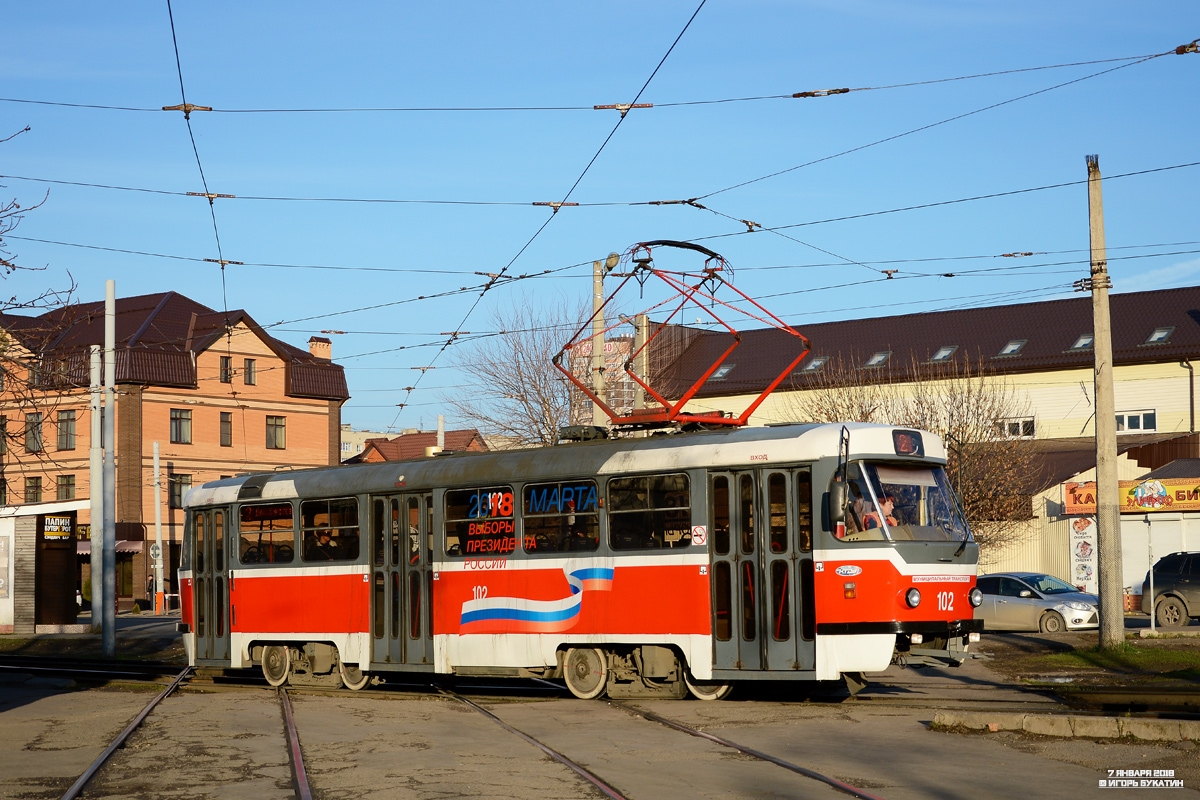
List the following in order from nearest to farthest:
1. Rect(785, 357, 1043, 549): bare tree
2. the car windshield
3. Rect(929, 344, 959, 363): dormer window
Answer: the car windshield → Rect(785, 357, 1043, 549): bare tree → Rect(929, 344, 959, 363): dormer window

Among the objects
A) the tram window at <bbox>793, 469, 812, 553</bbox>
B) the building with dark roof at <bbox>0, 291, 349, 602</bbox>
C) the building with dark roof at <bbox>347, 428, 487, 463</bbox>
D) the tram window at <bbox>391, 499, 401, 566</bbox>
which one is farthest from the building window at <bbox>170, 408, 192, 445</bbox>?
the tram window at <bbox>793, 469, 812, 553</bbox>

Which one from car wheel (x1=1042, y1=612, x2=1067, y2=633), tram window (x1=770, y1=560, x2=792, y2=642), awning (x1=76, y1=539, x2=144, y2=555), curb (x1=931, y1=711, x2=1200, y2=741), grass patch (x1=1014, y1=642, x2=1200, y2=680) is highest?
tram window (x1=770, y1=560, x2=792, y2=642)

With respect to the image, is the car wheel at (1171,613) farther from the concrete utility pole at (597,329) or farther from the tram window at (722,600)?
the tram window at (722,600)

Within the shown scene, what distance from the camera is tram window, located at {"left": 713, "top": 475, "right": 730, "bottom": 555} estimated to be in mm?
13852

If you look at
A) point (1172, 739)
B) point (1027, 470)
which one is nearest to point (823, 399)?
point (1027, 470)

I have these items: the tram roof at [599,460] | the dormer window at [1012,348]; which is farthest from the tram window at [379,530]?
the dormer window at [1012,348]

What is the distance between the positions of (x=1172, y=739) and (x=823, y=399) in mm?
32469

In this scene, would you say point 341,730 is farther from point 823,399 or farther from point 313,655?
point 823,399

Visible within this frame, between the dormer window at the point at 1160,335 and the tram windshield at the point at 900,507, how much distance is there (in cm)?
4188

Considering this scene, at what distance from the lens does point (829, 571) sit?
43.0 ft

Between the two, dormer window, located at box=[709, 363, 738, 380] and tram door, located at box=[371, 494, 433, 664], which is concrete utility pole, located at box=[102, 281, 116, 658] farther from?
dormer window, located at box=[709, 363, 738, 380]

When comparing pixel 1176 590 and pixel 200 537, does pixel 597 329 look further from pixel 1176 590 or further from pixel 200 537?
pixel 1176 590

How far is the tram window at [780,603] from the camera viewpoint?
13344mm

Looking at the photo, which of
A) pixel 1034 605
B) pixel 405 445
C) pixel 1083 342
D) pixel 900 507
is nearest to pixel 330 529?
pixel 900 507
